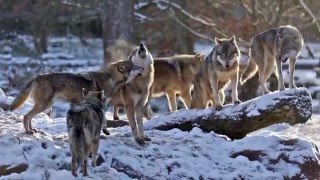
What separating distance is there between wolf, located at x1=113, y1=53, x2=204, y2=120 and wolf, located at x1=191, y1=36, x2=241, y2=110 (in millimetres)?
762

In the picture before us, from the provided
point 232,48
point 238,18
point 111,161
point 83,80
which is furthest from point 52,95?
point 238,18

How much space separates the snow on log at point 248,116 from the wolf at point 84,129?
9.18 ft

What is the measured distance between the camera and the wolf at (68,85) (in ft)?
29.4

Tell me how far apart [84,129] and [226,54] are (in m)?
3.37

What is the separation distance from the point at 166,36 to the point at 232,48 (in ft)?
49.6

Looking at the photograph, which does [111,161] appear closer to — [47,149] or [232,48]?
[47,149]

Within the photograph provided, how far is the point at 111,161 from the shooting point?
8.64 meters

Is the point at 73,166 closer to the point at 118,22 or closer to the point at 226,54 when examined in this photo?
the point at 226,54

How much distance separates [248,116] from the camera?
33.9ft

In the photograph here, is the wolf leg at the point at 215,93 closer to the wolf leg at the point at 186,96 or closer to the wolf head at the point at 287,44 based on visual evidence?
the wolf head at the point at 287,44

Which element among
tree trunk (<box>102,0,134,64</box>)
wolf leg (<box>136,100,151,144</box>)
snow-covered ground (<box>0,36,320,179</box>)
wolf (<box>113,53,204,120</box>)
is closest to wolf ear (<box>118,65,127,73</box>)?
wolf leg (<box>136,100,151,144</box>)

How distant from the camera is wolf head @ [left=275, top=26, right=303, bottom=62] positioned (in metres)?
10.6

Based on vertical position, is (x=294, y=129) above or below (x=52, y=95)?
below

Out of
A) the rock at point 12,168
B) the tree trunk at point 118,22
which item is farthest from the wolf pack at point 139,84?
the tree trunk at point 118,22
